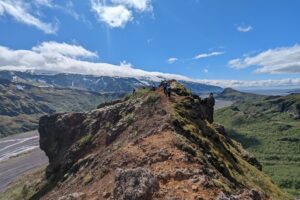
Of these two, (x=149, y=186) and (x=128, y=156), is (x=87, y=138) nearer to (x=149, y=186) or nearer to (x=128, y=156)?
(x=128, y=156)

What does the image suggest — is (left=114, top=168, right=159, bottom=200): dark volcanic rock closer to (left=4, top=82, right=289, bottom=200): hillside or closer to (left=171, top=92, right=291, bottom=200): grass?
(left=4, top=82, right=289, bottom=200): hillside

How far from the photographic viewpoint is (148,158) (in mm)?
49594

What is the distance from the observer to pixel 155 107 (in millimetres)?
74500

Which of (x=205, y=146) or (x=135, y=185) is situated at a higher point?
(x=135, y=185)

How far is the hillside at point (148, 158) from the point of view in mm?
40188

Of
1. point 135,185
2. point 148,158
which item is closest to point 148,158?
point 148,158

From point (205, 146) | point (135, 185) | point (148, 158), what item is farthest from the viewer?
point (205, 146)

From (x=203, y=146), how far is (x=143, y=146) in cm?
1202

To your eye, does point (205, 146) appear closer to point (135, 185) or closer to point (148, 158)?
point (148, 158)

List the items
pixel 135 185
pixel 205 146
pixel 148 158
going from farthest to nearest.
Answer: pixel 205 146 → pixel 148 158 → pixel 135 185

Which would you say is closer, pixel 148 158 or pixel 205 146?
pixel 148 158

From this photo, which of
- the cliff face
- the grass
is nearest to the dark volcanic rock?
the cliff face

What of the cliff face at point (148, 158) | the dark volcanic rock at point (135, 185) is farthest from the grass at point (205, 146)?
the dark volcanic rock at point (135, 185)

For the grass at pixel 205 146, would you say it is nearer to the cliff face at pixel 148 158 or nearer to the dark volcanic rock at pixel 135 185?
the cliff face at pixel 148 158
